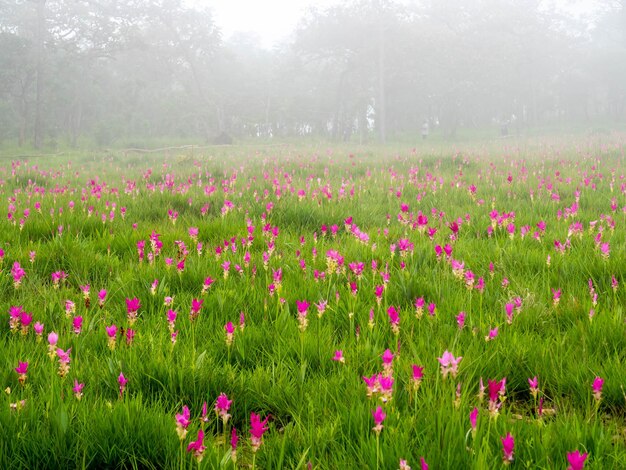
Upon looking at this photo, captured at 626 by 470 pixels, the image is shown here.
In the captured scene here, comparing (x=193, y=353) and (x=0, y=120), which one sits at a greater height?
(x=0, y=120)

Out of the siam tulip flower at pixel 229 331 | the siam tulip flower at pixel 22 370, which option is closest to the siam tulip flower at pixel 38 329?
the siam tulip flower at pixel 22 370

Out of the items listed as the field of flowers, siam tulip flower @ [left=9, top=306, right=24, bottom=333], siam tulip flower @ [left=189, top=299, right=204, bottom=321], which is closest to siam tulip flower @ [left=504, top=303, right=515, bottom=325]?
the field of flowers

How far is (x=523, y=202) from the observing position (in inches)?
255

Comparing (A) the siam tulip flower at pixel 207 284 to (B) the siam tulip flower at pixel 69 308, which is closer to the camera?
(B) the siam tulip flower at pixel 69 308

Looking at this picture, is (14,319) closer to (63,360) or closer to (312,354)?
(63,360)

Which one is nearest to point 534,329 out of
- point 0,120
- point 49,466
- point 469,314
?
point 469,314

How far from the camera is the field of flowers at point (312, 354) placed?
1511 millimetres

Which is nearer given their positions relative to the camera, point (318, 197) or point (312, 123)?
point (318, 197)

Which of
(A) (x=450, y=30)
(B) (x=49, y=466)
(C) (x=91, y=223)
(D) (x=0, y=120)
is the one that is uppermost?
(A) (x=450, y=30)

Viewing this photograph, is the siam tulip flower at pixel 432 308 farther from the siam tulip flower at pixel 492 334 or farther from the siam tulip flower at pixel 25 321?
the siam tulip flower at pixel 25 321

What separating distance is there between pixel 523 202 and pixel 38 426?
20.7ft

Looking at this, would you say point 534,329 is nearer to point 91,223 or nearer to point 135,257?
point 135,257

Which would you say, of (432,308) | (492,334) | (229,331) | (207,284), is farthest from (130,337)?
(492,334)

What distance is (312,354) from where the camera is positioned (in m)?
2.22
